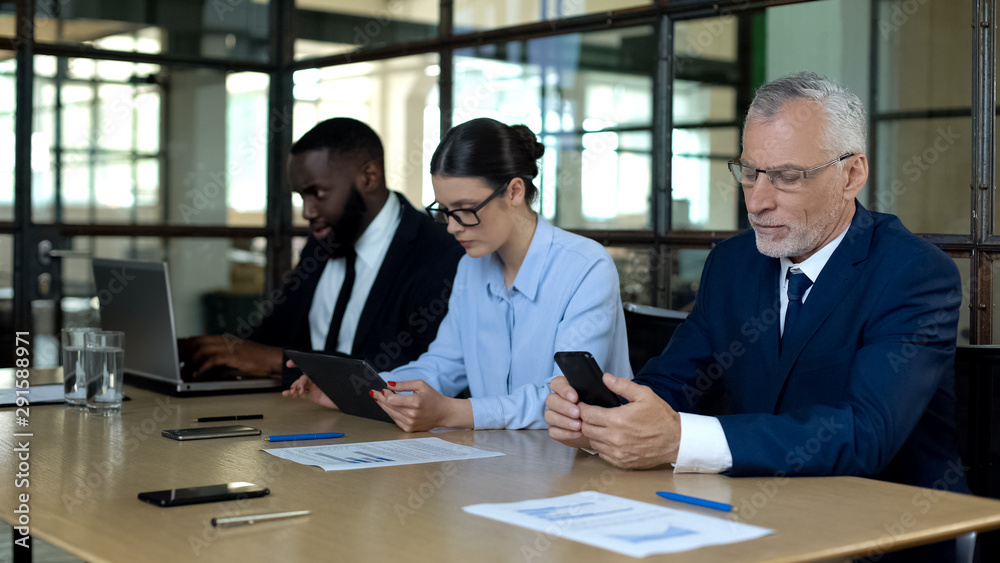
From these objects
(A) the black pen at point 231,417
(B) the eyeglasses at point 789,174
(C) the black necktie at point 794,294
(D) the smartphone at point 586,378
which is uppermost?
(B) the eyeglasses at point 789,174

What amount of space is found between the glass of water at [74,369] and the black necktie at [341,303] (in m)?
0.94

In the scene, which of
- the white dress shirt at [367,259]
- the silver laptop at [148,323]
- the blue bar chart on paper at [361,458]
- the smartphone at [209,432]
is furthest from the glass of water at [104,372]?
the white dress shirt at [367,259]

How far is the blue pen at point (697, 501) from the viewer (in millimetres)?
1345

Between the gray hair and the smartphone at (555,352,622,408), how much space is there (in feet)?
2.08

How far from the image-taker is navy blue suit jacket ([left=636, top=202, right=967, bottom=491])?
1590 mm

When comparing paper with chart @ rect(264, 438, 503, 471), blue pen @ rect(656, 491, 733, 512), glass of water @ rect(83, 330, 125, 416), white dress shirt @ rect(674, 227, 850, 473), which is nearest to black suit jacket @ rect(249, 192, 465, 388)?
glass of water @ rect(83, 330, 125, 416)

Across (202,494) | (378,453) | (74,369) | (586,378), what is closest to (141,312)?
(74,369)

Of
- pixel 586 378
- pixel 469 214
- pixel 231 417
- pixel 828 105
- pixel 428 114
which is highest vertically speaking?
pixel 428 114

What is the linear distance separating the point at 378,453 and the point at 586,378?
1.31 feet

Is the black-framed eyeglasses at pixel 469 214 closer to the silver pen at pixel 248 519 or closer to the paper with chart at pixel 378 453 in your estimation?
the paper with chart at pixel 378 453

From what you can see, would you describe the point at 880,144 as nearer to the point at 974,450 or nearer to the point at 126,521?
the point at 974,450

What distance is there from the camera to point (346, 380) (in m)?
2.11

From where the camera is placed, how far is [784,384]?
A: 6.16 feet

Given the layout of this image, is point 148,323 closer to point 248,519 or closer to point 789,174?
point 248,519
